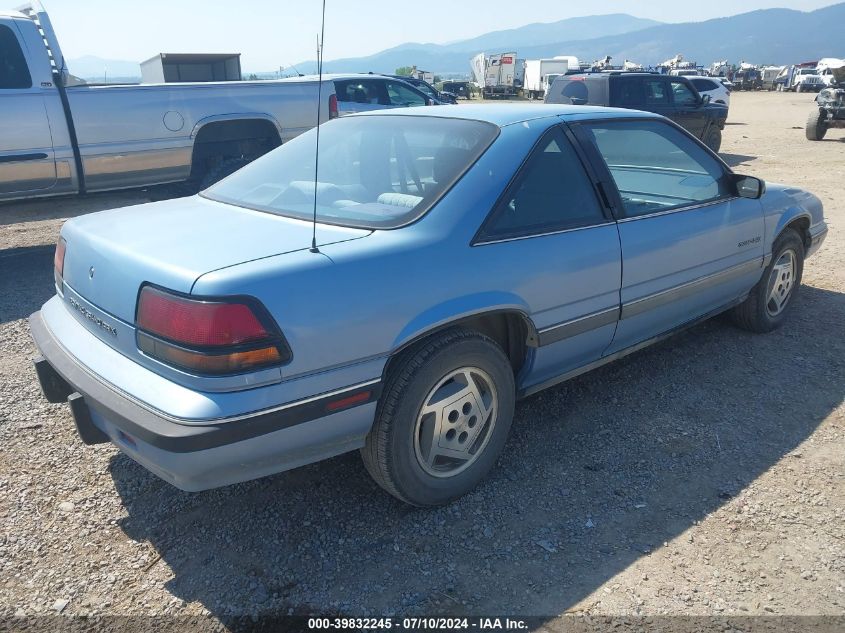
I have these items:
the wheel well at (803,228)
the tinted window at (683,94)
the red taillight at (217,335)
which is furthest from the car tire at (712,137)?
the red taillight at (217,335)

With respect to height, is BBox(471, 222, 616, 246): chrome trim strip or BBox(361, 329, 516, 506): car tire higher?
BBox(471, 222, 616, 246): chrome trim strip

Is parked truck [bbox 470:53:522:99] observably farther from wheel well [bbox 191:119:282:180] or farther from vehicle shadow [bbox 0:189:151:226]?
vehicle shadow [bbox 0:189:151:226]

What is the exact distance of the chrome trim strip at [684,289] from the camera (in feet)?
10.8

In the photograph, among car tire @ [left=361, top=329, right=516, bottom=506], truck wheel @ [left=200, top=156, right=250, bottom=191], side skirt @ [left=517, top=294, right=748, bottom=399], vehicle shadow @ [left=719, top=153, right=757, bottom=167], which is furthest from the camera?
vehicle shadow @ [left=719, top=153, right=757, bottom=167]

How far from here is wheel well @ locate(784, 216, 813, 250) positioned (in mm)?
4555

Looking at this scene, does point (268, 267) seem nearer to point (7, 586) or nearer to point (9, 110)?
point (7, 586)

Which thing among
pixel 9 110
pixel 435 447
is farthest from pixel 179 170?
pixel 435 447

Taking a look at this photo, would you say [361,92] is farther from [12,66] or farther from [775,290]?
[775,290]

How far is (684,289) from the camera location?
3.59 meters

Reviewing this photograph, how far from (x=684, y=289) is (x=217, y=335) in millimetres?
2611

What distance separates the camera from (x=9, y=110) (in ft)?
18.8

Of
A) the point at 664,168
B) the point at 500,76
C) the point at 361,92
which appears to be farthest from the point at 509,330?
the point at 500,76

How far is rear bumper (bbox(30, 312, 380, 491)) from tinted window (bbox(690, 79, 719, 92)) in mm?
16312

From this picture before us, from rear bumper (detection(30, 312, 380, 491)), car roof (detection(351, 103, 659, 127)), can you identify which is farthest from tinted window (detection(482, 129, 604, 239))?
rear bumper (detection(30, 312, 380, 491))
